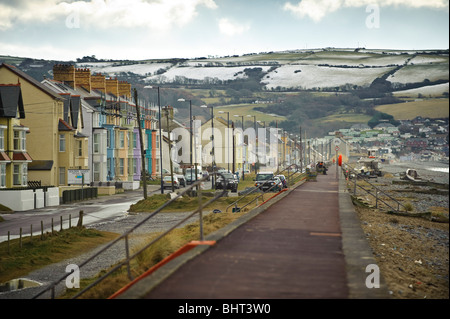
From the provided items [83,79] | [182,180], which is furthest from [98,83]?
[182,180]

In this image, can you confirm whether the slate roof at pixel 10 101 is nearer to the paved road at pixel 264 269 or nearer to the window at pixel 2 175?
the window at pixel 2 175

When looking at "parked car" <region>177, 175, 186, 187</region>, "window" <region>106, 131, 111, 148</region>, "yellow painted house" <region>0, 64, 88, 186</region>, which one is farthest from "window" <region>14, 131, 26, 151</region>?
"parked car" <region>177, 175, 186, 187</region>

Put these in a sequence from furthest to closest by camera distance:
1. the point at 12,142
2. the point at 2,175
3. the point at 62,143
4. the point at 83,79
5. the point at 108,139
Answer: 1. the point at 83,79
2. the point at 108,139
3. the point at 62,143
4. the point at 12,142
5. the point at 2,175

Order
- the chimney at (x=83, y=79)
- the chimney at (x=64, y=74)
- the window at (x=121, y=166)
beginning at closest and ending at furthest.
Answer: the chimney at (x=64, y=74) → the chimney at (x=83, y=79) → the window at (x=121, y=166)

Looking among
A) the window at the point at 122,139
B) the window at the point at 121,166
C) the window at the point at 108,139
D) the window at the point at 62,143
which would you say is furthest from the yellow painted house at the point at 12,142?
the window at the point at 121,166

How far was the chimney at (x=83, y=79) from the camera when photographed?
82.9 m

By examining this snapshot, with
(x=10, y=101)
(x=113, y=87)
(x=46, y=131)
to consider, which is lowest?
(x=46, y=131)

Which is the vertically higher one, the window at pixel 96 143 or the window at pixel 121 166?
the window at pixel 96 143

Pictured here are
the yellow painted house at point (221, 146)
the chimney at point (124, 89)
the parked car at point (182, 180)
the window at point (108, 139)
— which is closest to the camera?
the window at point (108, 139)

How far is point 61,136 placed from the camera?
66.6 meters

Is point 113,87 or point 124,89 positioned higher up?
point 124,89

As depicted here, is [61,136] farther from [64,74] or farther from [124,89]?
[124,89]

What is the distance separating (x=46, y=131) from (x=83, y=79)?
1975cm
